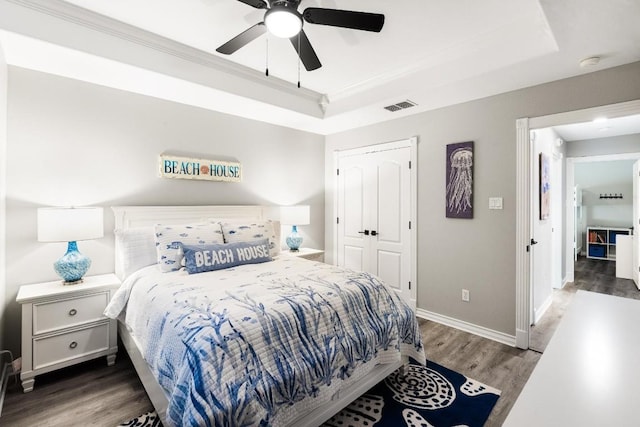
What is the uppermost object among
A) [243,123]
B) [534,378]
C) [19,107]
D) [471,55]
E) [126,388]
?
[471,55]

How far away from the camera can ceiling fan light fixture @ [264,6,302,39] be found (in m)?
1.70

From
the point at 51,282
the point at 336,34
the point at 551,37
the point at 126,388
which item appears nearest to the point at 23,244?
the point at 51,282

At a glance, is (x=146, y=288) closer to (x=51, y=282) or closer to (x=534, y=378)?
(x=51, y=282)

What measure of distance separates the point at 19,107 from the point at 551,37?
3947mm

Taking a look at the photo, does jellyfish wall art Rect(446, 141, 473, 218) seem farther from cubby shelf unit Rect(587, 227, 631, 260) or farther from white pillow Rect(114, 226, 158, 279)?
cubby shelf unit Rect(587, 227, 631, 260)

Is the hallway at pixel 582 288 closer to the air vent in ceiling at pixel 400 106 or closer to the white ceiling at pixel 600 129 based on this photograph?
the white ceiling at pixel 600 129

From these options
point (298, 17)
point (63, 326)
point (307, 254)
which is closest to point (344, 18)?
point (298, 17)

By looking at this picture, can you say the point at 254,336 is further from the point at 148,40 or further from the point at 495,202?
the point at 495,202

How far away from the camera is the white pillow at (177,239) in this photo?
2.52 metres

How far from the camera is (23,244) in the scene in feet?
7.93

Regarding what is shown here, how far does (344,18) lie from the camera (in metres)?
1.77

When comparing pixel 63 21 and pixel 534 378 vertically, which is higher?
pixel 63 21

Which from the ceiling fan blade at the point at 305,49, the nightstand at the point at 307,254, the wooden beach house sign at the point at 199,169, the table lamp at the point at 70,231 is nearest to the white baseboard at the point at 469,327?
the nightstand at the point at 307,254

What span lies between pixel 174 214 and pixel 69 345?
1.34m
